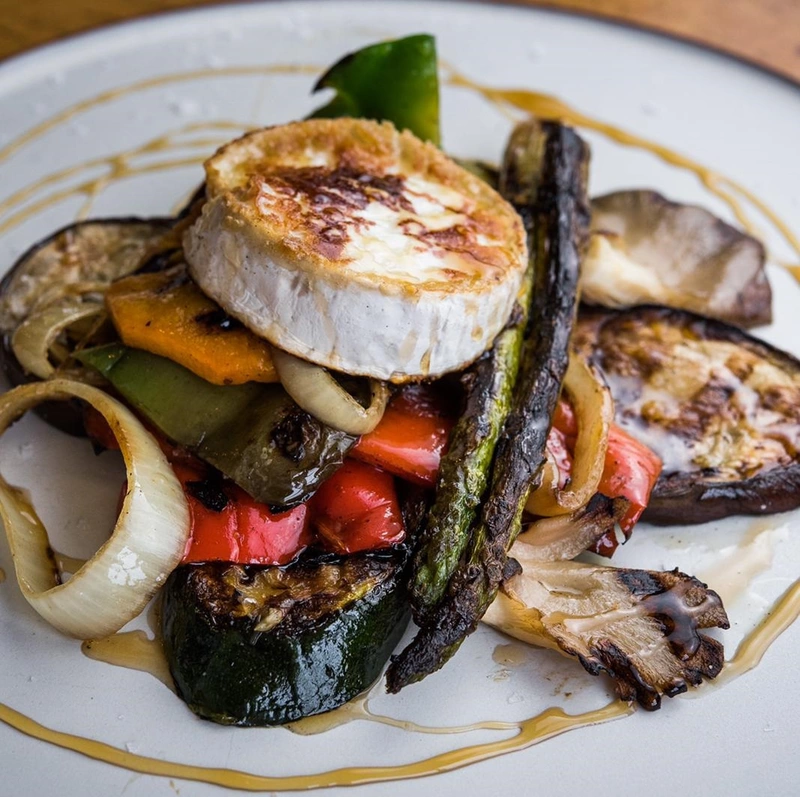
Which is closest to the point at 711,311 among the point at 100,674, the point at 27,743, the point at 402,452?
the point at 402,452

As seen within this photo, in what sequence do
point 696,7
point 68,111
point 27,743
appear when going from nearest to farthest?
point 27,743, point 68,111, point 696,7

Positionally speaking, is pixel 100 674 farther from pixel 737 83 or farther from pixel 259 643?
pixel 737 83

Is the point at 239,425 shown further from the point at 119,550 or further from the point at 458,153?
the point at 458,153

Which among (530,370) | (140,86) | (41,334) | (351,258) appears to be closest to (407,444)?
(530,370)

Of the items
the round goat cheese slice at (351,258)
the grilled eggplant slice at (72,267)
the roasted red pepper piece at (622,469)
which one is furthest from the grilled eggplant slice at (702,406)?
the grilled eggplant slice at (72,267)

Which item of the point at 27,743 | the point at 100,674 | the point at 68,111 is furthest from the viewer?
the point at 68,111

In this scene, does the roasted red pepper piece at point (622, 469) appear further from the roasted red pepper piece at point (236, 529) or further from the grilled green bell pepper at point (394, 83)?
the grilled green bell pepper at point (394, 83)
